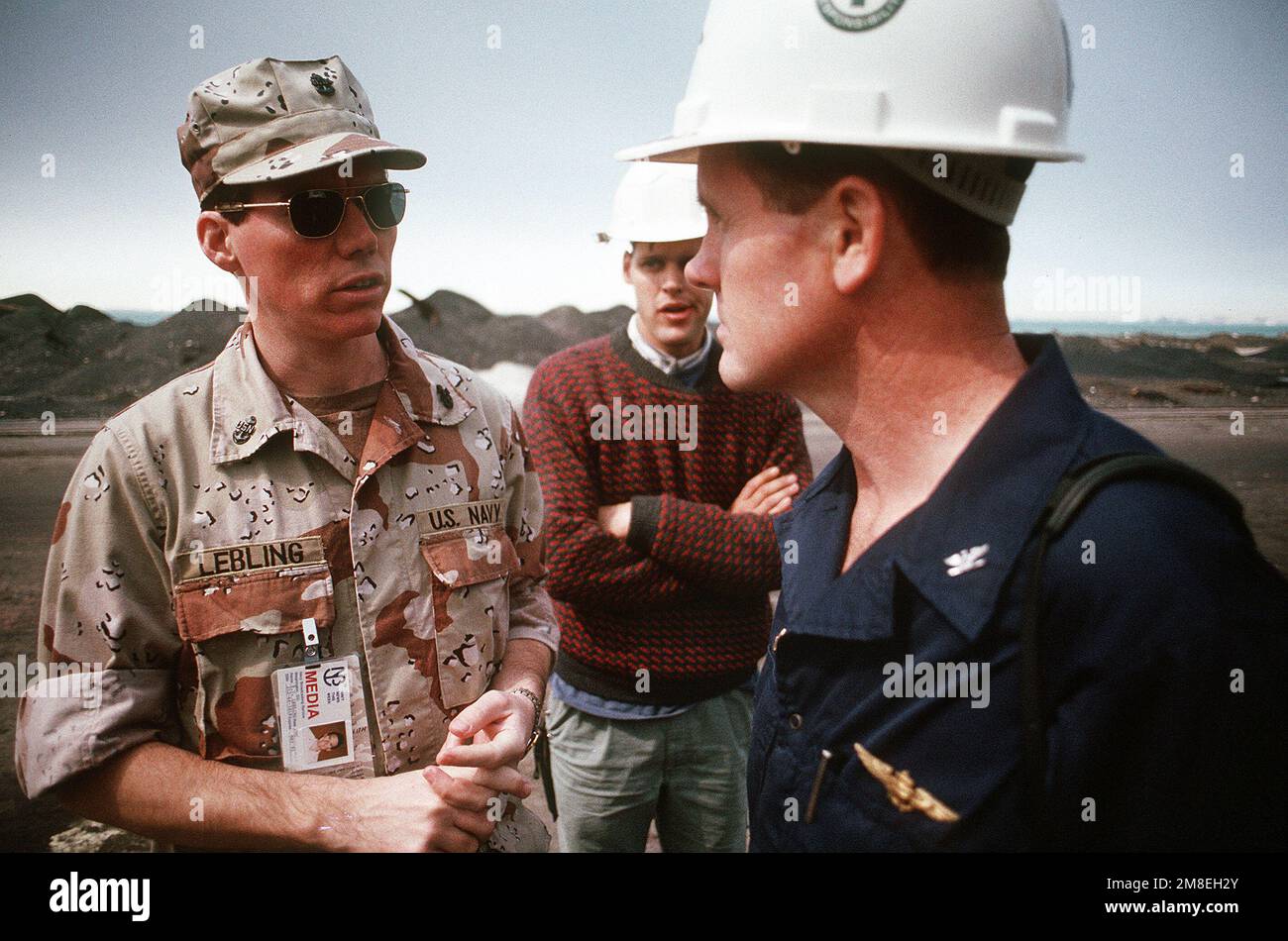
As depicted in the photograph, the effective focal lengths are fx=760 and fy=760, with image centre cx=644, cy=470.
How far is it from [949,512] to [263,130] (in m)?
1.66

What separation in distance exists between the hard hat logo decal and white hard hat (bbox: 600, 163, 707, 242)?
153 cm

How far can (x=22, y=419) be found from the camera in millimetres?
4461

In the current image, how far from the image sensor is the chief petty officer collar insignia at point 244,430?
1.64 m

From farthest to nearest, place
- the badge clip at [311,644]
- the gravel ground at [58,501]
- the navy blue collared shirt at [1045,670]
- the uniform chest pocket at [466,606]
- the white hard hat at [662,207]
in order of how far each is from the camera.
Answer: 1. the gravel ground at [58,501]
2. the white hard hat at [662,207]
3. the uniform chest pocket at [466,606]
4. the badge clip at [311,644]
5. the navy blue collared shirt at [1045,670]

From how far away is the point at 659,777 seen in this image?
8.88 ft

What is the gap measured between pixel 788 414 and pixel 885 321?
1450mm

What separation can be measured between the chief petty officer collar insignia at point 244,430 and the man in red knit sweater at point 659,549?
43.7 inches

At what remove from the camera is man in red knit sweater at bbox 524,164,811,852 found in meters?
2.54

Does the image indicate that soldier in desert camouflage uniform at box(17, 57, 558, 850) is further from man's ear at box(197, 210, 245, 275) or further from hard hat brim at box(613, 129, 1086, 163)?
hard hat brim at box(613, 129, 1086, 163)

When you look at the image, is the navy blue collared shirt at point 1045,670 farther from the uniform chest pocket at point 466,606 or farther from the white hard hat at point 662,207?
the white hard hat at point 662,207

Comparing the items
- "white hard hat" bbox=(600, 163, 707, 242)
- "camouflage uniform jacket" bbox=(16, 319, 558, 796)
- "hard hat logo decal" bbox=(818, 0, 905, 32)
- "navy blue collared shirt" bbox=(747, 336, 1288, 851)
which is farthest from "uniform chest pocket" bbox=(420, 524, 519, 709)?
"white hard hat" bbox=(600, 163, 707, 242)

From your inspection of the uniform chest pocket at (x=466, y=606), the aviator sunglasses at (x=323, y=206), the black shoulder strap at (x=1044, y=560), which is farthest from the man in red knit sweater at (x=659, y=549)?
the black shoulder strap at (x=1044, y=560)

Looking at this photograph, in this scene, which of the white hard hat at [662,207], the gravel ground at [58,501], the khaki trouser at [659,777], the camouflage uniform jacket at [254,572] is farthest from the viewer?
the gravel ground at [58,501]
